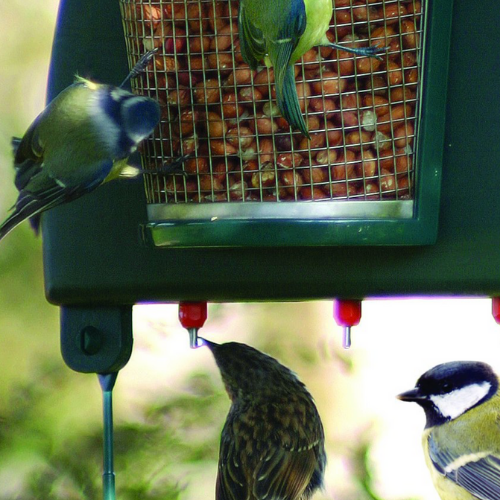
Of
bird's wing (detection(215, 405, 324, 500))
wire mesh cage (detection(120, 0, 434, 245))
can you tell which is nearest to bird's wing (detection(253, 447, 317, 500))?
bird's wing (detection(215, 405, 324, 500))

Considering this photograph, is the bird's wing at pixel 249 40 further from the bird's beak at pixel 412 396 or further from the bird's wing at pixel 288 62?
the bird's beak at pixel 412 396

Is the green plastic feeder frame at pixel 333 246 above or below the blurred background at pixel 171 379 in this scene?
above

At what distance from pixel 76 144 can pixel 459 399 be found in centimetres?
104

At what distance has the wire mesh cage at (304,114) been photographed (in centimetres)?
205

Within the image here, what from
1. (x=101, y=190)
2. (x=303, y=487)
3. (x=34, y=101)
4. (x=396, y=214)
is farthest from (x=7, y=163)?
(x=396, y=214)

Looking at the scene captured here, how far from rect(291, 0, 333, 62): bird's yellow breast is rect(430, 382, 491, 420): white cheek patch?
38.3 inches

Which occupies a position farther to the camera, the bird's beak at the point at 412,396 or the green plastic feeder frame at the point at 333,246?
the bird's beak at the point at 412,396

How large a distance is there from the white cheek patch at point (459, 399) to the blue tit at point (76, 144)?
0.91 m

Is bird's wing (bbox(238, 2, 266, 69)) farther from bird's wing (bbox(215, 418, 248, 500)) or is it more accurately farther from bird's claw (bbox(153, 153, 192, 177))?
bird's wing (bbox(215, 418, 248, 500))

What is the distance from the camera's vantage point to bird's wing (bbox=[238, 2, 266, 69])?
1.86m

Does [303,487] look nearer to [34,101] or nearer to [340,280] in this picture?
[340,280]

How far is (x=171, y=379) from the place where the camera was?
134 inches

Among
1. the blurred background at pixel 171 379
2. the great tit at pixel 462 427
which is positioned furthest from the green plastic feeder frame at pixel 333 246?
the blurred background at pixel 171 379

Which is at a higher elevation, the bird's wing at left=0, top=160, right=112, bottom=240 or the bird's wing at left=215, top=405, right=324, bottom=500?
the bird's wing at left=0, top=160, right=112, bottom=240
